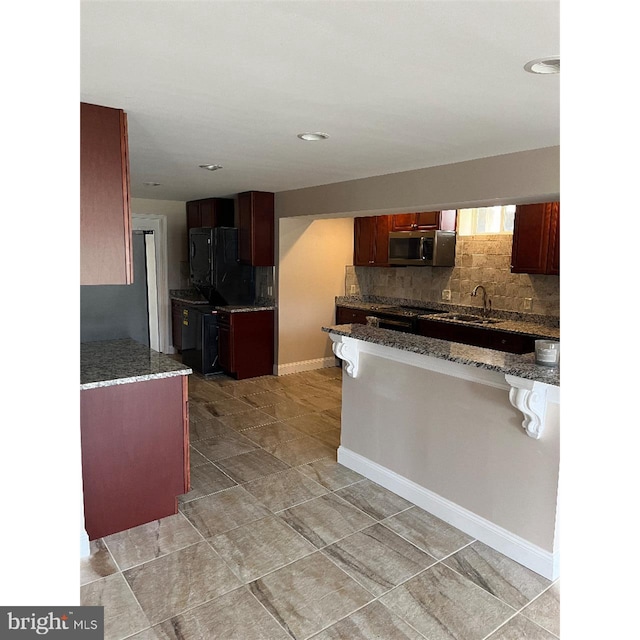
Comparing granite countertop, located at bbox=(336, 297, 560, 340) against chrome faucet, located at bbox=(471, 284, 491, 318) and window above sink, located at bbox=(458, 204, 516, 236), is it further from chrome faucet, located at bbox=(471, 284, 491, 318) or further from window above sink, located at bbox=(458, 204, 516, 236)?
window above sink, located at bbox=(458, 204, 516, 236)

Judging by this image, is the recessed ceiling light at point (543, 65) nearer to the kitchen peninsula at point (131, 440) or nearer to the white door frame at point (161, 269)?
the kitchen peninsula at point (131, 440)

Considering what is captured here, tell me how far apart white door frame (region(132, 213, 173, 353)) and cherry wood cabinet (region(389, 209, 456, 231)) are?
3.14 meters

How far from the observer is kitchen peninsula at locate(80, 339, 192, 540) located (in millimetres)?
2641

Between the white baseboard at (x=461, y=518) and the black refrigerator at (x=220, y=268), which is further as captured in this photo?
the black refrigerator at (x=220, y=268)

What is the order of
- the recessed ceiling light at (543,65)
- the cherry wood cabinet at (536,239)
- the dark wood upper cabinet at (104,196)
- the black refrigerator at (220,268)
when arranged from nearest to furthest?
the recessed ceiling light at (543,65) → the dark wood upper cabinet at (104,196) → the cherry wood cabinet at (536,239) → the black refrigerator at (220,268)

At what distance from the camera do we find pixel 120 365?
289cm

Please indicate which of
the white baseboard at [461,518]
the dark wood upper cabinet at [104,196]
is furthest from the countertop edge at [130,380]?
the white baseboard at [461,518]

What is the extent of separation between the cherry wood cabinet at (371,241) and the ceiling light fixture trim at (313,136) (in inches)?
134

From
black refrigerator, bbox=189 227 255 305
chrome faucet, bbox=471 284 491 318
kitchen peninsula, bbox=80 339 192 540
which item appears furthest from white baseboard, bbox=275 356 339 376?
kitchen peninsula, bbox=80 339 192 540

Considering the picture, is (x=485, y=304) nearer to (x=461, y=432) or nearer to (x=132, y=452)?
(x=461, y=432)

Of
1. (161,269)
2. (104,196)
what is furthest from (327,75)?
(161,269)

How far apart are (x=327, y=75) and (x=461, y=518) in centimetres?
238

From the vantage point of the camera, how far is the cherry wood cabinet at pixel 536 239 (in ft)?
15.0

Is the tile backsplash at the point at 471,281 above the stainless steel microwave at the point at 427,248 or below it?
below
